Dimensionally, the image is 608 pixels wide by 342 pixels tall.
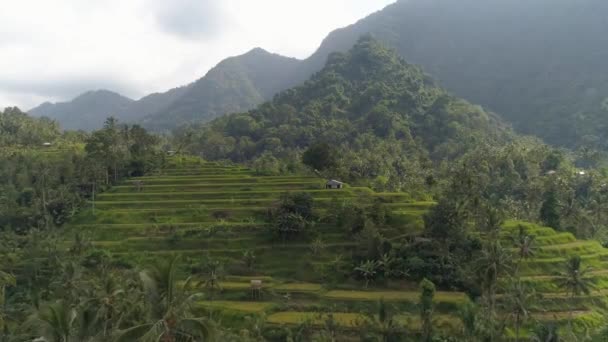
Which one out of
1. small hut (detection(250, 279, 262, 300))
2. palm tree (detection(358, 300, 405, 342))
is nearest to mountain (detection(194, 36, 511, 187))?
small hut (detection(250, 279, 262, 300))

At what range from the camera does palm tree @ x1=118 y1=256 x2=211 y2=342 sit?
629 inches

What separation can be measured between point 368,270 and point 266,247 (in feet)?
42.2

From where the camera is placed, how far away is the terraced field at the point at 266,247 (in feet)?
141

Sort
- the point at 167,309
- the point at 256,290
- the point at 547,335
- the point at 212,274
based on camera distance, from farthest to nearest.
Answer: the point at 256,290, the point at 212,274, the point at 547,335, the point at 167,309

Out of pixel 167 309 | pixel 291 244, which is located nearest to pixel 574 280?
pixel 291 244

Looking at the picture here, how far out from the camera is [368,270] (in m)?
46.8

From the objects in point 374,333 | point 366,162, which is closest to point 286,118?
point 366,162

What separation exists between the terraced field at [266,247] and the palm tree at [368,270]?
1.06 meters

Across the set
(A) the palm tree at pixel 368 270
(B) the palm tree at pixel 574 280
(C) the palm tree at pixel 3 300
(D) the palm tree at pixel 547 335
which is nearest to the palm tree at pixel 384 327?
(A) the palm tree at pixel 368 270

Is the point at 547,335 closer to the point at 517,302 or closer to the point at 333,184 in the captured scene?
the point at 517,302

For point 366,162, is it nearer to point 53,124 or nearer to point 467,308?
point 467,308

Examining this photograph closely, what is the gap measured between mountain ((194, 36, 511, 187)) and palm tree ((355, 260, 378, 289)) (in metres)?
42.4

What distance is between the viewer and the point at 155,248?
5406 cm

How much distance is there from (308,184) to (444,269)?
91.6 feet
